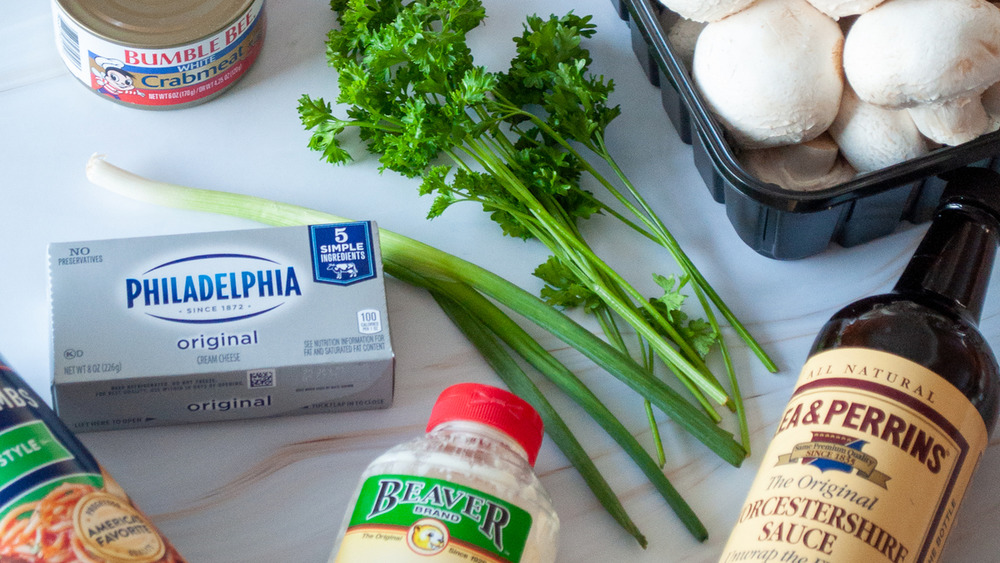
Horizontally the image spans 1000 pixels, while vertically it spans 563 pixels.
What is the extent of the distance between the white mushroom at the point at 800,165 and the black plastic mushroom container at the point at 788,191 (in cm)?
3

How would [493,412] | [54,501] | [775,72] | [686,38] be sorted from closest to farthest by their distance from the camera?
[54,501], [493,412], [775,72], [686,38]

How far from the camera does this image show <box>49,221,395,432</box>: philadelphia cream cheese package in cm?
79

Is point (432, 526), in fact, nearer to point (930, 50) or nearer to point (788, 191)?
point (788, 191)

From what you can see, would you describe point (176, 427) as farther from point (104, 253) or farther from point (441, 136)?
point (441, 136)

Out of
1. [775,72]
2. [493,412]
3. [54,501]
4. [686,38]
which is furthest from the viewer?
[686,38]

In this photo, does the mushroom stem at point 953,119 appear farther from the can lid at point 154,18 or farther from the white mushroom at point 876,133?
the can lid at point 154,18

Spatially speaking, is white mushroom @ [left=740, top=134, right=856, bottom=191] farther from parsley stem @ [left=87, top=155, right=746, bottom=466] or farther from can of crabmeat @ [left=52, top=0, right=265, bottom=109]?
can of crabmeat @ [left=52, top=0, right=265, bottom=109]

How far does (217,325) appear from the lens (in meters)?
0.81

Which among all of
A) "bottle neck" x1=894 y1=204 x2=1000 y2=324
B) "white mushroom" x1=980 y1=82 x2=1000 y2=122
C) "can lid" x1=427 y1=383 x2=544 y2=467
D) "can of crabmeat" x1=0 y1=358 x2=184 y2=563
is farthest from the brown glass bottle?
"can of crabmeat" x1=0 y1=358 x2=184 y2=563

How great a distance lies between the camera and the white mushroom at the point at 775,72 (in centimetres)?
84

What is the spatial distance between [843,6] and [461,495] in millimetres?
540

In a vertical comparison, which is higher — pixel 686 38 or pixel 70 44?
pixel 686 38

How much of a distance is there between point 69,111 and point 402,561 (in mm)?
660

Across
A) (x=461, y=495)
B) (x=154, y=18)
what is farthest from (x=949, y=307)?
(x=154, y=18)
